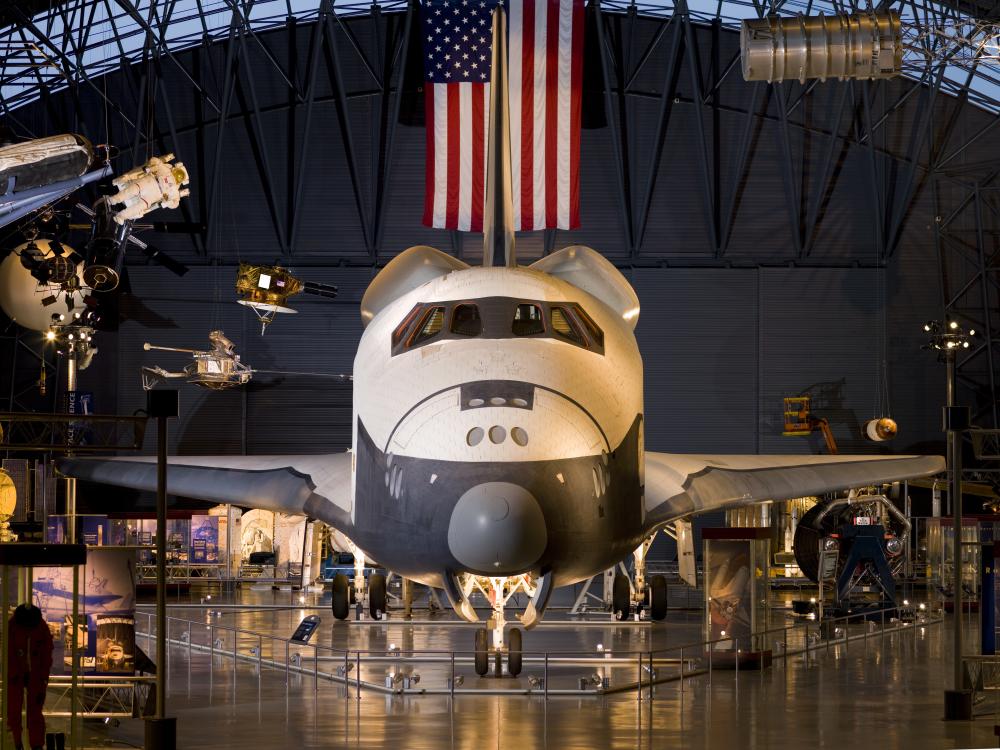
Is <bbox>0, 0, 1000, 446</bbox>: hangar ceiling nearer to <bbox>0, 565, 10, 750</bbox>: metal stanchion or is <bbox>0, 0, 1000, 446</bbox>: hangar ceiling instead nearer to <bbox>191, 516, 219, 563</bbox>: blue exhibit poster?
<bbox>191, 516, 219, 563</bbox>: blue exhibit poster

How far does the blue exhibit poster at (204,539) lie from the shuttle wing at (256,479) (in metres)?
11.4

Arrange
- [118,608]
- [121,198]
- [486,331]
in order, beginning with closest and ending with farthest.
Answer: [486,331]
[118,608]
[121,198]

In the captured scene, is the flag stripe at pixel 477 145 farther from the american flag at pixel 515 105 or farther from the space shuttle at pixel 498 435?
the space shuttle at pixel 498 435

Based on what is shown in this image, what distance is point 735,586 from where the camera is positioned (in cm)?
1386

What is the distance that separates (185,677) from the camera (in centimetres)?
1288

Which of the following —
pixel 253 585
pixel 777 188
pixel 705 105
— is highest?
pixel 705 105

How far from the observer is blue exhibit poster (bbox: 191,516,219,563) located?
26500 millimetres

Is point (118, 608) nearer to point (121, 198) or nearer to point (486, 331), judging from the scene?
point (486, 331)

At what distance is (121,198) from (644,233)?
1345 cm

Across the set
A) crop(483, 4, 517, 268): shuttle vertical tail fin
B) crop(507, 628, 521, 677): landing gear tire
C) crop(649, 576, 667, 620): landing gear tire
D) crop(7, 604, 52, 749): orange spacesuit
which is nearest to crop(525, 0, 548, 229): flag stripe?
crop(649, 576, 667, 620): landing gear tire

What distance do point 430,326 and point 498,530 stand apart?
190 centimetres

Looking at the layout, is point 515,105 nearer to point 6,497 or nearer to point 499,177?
point 6,497

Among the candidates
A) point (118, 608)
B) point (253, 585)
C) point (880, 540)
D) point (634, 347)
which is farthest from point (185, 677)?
point (253, 585)

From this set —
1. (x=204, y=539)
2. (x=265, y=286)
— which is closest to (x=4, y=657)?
(x=265, y=286)
